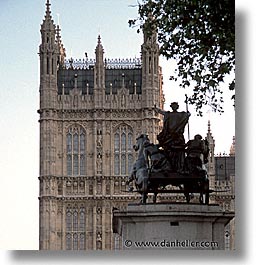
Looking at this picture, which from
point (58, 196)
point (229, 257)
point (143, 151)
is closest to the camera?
point (229, 257)

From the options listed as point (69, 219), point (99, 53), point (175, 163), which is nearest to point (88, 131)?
point (99, 53)

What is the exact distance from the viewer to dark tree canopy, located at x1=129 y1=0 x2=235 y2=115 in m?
12.7

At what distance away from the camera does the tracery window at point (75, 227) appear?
37031 mm

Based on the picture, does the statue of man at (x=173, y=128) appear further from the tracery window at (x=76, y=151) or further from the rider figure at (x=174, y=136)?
the tracery window at (x=76, y=151)

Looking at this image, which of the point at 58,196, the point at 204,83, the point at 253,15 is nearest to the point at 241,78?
the point at 253,15

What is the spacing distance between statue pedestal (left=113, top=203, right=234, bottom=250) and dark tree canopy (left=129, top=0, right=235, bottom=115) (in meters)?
1.52

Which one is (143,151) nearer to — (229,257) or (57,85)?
(229,257)

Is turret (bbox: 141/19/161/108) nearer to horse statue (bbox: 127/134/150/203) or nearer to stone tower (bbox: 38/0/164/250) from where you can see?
stone tower (bbox: 38/0/164/250)

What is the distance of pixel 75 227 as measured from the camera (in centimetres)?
3756

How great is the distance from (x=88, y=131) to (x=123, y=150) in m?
1.45

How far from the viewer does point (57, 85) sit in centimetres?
3841

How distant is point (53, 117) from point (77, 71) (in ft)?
6.45

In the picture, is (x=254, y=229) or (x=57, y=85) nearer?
(x=254, y=229)

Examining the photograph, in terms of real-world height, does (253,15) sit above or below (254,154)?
above
